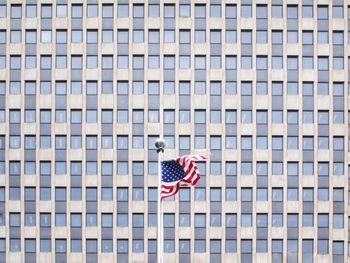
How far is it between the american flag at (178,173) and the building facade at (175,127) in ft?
108

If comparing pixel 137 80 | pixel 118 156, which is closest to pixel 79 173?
pixel 118 156

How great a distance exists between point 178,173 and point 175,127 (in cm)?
3385

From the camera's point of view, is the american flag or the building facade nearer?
the american flag

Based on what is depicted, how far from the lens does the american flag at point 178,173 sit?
3550 cm

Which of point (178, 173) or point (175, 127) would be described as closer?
point (178, 173)

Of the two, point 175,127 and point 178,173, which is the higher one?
point 175,127

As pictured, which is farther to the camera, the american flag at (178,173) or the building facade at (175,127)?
the building facade at (175,127)

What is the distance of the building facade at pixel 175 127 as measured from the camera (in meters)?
68.8

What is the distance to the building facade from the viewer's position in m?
68.8

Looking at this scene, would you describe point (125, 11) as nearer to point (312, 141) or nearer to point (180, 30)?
point (180, 30)

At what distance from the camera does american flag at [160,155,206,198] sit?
3550 cm

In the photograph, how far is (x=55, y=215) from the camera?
69.0 meters

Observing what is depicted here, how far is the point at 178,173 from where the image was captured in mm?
35656

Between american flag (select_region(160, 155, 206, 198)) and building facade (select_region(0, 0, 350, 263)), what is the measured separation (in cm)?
3301
